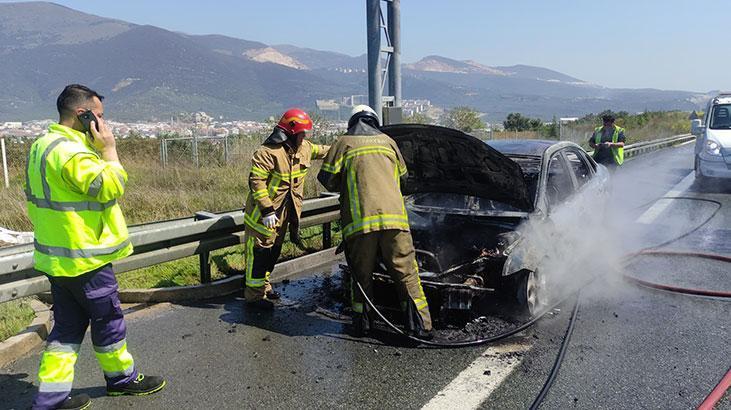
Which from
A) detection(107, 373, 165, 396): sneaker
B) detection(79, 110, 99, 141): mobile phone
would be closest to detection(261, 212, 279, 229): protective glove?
detection(107, 373, 165, 396): sneaker

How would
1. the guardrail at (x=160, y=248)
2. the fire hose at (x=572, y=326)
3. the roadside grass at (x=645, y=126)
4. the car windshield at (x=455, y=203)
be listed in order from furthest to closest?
the roadside grass at (x=645, y=126), the car windshield at (x=455, y=203), the guardrail at (x=160, y=248), the fire hose at (x=572, y=326)

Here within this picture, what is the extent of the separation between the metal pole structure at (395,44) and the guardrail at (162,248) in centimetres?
320

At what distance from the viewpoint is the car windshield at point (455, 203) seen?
5.19 meters

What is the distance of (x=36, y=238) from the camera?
2.99 meters

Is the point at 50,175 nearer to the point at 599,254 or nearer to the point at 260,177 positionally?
the point at 260,177

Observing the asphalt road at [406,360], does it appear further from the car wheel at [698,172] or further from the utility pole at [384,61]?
the car wheel at [698,172]

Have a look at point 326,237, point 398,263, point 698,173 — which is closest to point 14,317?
point 398,263

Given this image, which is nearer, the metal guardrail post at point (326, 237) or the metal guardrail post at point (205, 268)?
the metal guardrail post at point (205, 268)

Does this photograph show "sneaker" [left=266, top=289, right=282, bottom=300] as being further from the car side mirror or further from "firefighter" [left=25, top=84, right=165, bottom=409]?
the car side mirror

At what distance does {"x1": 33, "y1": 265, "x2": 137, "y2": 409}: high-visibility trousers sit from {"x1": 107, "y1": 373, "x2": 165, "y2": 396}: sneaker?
0.04 m

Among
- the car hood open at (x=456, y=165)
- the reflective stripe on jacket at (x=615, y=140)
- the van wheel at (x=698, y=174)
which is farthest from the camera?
the van wheel at (x=698, y=174)

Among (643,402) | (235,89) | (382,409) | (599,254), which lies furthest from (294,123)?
(235,89)

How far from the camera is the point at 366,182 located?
157 inches

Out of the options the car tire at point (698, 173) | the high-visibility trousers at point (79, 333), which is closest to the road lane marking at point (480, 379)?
the high-visibility trousers at point (79, 333)
